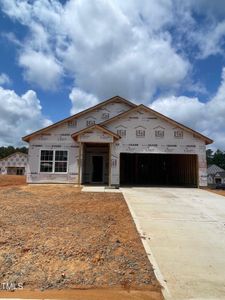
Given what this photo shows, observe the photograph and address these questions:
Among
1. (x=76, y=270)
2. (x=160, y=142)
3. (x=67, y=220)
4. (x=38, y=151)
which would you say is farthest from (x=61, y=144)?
(x=76, y=270)

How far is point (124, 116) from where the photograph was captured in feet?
64.3

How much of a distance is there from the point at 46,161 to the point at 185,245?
1444cm

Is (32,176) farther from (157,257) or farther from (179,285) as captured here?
(179,285)

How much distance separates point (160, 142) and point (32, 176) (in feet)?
30.6

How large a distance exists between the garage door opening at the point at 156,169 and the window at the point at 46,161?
20.9ft

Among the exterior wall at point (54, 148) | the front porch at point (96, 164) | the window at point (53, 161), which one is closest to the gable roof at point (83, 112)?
the exterior wall at point (54, 148)

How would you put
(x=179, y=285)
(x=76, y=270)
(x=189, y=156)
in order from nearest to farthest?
(x=179, y=285) < (x=76, y=270) < (x=189, y=156)

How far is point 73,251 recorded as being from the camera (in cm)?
590

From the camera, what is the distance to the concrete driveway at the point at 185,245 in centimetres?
467

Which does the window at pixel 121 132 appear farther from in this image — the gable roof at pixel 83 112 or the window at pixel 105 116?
the gable roof at pixel 83 112

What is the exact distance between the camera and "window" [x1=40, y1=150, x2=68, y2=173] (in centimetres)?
1942

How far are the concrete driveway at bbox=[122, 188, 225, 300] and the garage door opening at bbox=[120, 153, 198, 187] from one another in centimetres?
1083

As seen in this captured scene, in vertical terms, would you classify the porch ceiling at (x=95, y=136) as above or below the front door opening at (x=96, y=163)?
above

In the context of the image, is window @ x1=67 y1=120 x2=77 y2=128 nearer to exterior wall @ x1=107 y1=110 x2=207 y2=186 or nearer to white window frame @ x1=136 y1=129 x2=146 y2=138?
exterior wall @ x1=107 y1=110 x2=207 y2=186
